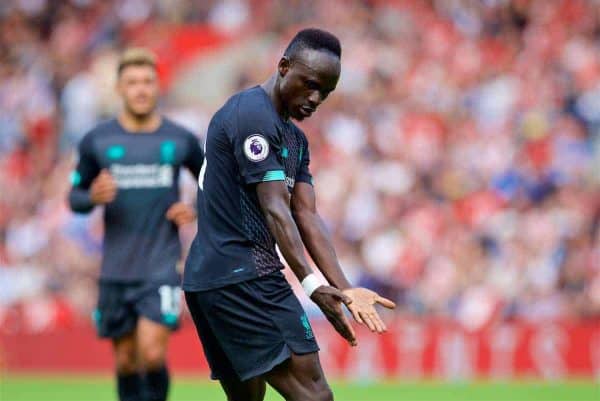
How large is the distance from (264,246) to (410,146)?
38.8 feet

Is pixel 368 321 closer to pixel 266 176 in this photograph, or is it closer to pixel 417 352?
pixel 266 176

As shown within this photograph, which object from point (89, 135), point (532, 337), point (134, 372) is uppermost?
point (89, 135)

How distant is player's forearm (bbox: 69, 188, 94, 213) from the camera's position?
392 inches

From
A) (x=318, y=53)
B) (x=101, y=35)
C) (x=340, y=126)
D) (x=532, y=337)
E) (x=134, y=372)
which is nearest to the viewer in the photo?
(x=318, y=53)

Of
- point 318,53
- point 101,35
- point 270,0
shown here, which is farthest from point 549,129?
point 318,53

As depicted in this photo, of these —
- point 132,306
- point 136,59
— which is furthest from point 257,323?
point 136,59

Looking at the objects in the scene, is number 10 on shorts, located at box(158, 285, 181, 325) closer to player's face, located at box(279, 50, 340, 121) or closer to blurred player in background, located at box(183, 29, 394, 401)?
blurred player in background, located at box(183, 29, 394, 401)

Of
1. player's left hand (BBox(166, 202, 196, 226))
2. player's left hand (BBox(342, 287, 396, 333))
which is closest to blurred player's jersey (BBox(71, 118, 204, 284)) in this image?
player's left hand (BBox(166, 202, 196, 226))

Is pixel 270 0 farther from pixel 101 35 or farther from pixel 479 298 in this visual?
pixel 479 298

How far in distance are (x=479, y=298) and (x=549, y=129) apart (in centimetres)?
304

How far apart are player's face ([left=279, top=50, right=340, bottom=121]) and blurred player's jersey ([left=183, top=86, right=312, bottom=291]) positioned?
125mm

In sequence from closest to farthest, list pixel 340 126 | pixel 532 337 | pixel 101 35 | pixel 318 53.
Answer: pixel 318 53 → pixel 532 337 → pixel 340 126 → pixel 101 35

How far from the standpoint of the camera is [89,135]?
1012 centimetres

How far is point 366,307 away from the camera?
21.3 ft
